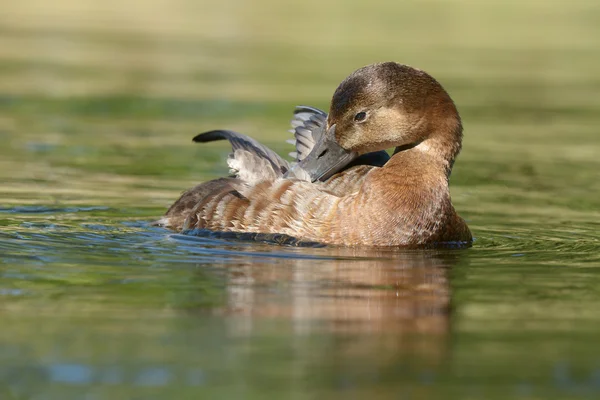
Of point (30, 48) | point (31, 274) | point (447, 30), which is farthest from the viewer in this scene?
point (447, 30)

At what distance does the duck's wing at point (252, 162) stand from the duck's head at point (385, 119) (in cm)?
31

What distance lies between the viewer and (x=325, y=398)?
4.64m

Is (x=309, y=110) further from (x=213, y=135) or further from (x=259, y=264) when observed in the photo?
(x=259, y=264)

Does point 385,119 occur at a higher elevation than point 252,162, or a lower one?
higher

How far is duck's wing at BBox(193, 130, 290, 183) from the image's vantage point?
8836 mm

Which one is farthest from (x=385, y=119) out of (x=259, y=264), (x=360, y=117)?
(x=259, y=264)

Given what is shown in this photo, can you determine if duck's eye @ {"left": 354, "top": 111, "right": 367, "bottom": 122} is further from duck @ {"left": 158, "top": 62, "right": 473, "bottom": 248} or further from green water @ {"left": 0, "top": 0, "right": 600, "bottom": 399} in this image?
green water @ {"left": 0, "top": 0, "right": 600, "bottom": 399}

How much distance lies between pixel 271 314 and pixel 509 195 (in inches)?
209

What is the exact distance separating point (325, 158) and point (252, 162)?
0.61m

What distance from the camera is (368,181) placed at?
8.35 meters

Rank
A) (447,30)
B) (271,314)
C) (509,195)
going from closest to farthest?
(271,314), (509,195), (447,30)

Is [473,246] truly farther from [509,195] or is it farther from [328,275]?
[509,195]

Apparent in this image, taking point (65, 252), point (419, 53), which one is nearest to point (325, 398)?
point (65, 252)

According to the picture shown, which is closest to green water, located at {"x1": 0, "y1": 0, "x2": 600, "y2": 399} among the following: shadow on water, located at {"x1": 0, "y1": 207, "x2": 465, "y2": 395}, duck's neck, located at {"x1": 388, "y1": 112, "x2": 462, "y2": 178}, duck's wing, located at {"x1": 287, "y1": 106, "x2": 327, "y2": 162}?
shadow on water, located at {"x1": 0, "y1": 207, "x2": 465, "y2": 395}
